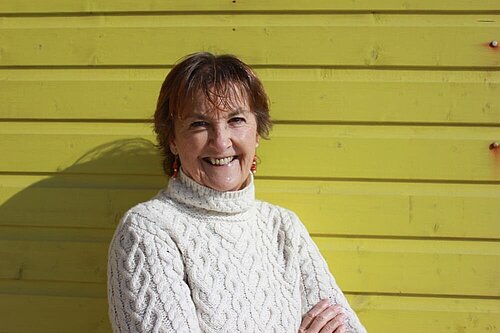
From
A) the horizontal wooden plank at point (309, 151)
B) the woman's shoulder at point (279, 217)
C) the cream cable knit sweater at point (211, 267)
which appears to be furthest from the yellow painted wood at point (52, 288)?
the woman's shoulder at point (279, 217)

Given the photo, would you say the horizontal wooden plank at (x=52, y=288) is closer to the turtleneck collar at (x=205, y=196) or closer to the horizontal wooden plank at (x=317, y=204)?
the horizontal wooden plank at (x=317, y=204)

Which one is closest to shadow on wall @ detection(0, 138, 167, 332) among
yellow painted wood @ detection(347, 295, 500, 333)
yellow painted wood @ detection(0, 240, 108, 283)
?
yellow painted wood @ detection(0, 240, 108, 283)

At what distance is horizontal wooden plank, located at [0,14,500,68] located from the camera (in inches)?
102

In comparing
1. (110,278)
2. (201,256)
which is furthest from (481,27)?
(110,278)

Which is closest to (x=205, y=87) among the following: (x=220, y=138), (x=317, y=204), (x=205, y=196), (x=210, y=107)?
(x=210, y=107)

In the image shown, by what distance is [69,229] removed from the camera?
274 cm

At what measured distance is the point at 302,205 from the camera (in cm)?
266

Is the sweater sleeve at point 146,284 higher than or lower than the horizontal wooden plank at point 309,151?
lower

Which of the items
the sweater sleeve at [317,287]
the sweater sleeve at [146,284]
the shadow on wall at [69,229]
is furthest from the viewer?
the shadow on wall at [69,229]

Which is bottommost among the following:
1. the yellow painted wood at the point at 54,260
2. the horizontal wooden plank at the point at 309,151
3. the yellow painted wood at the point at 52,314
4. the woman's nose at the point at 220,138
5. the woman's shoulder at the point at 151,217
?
the yellow painted wood at the point at 52,314

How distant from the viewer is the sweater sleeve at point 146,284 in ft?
6.52

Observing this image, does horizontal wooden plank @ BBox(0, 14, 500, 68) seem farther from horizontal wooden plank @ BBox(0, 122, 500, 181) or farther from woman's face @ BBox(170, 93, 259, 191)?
woman's face @ BBox(170, 93, 259, 191)

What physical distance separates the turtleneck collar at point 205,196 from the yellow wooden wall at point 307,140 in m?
0.42

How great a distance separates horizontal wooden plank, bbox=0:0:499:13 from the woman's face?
59 cm
